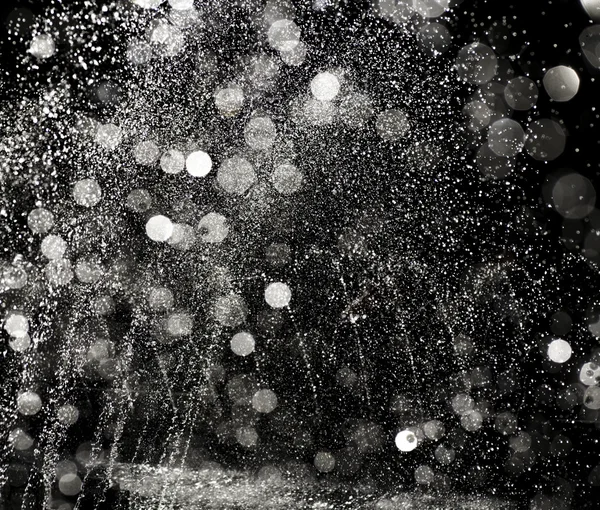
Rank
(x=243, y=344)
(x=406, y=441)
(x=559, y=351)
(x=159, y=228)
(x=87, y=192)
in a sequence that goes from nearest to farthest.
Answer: (x=87, y=192), (x=159, y=228), (x=406, y=441), (x=243, y=344), (x=559, y=351)

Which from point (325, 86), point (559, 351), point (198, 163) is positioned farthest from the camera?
point (559, 351)

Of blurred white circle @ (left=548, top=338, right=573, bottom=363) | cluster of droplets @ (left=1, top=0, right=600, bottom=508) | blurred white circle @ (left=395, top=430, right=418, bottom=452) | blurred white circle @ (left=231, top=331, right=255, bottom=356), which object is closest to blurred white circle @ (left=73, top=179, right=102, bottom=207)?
cluster of droplets @ (left=1, top=0, right=600, bottom=508)

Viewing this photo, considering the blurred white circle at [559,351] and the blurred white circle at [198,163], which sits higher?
the blurred white circle at [198,163]

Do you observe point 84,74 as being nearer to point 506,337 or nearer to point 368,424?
point 368,424

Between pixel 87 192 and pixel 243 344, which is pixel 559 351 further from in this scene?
pixel 87 192

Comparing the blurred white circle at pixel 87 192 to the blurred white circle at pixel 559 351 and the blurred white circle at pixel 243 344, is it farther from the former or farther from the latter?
the blurred white circle at pixel 559 351

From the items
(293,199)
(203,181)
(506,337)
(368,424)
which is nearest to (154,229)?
(203,181)

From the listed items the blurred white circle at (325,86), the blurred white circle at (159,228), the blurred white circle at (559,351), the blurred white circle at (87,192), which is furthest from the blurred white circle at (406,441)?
the blurred white circle at (87,192)

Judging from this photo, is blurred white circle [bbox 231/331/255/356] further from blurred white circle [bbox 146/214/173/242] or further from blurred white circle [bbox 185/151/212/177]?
blurred white circle [bbox 185/151/212/177]

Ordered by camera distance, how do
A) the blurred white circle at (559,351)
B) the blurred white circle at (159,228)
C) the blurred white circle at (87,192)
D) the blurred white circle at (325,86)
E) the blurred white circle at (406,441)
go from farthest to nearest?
the blurred white circle at (559,351) → the blurred white circle at (406,441) → the blurred white circle at (159,228) → the blurred white circle at (325,86) → the blurred white circle at (87,192)

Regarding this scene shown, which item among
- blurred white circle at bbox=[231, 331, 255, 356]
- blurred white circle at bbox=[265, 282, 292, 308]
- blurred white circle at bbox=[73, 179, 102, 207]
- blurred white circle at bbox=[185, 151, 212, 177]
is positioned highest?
blurred white circle at bbox=[185, 151, 212, 177]

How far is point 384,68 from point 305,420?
3907 millimetres

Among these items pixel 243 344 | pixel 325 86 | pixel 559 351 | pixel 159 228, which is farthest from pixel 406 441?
pixel 325 86

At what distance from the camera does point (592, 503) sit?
17.5 feet
